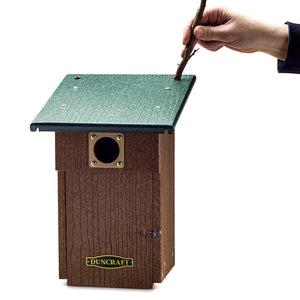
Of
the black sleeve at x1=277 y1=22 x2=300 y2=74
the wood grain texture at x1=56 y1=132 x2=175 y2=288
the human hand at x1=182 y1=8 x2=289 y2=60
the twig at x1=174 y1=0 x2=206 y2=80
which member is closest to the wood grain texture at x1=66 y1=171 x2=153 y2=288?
the wood grain texture at x1=56 y1=132 x2=175 y2=288

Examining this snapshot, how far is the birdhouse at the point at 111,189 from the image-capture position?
2.73 meters

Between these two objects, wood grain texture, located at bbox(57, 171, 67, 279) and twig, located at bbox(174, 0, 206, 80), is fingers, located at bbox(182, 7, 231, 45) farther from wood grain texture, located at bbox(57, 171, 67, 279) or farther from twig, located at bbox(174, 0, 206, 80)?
wood grain texture, located at bbox(57, 171, 67, 279)

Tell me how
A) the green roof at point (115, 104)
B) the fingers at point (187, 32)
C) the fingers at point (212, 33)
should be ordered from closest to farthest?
1. the green roof at point (115, 104)
2. the fingers at point (212, 33)
3. the fingers at point (187, 32)

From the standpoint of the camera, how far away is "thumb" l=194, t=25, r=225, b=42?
286 cm

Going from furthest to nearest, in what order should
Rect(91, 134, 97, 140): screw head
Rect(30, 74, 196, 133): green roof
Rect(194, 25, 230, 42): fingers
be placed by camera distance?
Rect(194, 25, 230, 42): fingers < Rect(91, 134, 97, 140): screw head < Rect(30, 74, 196, 133): green roof

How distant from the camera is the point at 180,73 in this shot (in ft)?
9.87

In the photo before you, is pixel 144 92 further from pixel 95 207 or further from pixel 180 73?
pixel 95 207

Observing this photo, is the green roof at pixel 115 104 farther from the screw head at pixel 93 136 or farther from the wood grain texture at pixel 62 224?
the wood grain texture at pixel 62 224

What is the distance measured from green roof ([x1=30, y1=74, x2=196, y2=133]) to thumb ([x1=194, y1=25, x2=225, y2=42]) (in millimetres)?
185

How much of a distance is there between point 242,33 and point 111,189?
721 millimetres

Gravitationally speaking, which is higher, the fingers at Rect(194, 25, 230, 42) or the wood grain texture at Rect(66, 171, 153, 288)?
the fingers at Rect(194, 25, 230, 42)

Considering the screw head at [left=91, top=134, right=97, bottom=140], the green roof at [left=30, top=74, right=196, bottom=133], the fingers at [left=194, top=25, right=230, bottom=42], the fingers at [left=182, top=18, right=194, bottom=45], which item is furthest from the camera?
the fingers at [left=182, top=18, right=194, bottom=45]

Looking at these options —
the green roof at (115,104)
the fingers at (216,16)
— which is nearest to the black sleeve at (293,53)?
the fingers at (216,16)

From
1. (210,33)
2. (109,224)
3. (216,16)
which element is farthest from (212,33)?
(109,224)
